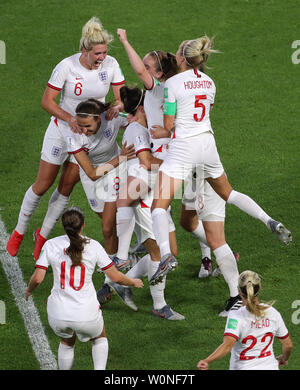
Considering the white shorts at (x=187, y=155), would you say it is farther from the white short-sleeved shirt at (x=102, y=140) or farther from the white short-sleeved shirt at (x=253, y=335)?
the white short-sleeved shirt at (x=253, y=335)

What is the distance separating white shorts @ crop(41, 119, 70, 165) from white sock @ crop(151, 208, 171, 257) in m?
1.82

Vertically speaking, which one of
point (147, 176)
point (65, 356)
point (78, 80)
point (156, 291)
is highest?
point (78, 80)

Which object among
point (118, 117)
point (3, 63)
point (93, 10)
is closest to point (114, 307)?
point (118, 117)

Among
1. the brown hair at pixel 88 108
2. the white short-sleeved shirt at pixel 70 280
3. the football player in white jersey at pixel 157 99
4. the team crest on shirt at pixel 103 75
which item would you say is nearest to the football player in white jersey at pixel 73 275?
the white short-sleeved shirt at pixel 70 280

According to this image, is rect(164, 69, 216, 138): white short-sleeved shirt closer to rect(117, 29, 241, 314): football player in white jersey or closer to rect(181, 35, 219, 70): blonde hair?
rect(181, 35, 219, 70): blonde hair

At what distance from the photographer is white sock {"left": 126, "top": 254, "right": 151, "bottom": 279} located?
29.6ft

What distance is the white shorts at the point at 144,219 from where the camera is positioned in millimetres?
8945

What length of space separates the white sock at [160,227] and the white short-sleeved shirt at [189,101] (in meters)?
0.72

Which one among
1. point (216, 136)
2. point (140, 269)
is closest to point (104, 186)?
point (140, 269)

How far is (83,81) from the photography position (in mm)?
9492

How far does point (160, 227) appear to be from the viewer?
8289 millimetres

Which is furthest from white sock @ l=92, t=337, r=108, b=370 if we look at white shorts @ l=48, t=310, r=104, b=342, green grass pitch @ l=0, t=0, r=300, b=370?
green grass pitch @ l=0, t=0, r=300, b=370

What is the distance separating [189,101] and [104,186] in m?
1.57

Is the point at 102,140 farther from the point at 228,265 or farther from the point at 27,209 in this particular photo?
the point at 228,265
